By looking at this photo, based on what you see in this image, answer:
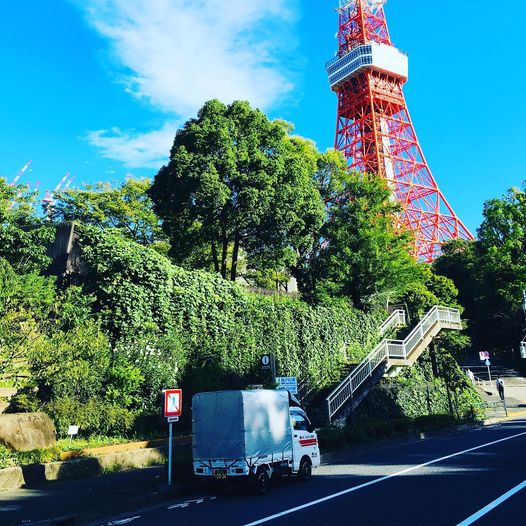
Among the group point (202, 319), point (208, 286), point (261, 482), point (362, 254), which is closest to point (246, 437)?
point (261, 482)

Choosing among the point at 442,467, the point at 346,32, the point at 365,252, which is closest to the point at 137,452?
the point at 442,467

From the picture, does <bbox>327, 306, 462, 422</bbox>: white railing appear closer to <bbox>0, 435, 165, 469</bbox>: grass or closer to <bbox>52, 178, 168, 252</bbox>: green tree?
<bbox>0, 435, 165, 469</bbox>: grass

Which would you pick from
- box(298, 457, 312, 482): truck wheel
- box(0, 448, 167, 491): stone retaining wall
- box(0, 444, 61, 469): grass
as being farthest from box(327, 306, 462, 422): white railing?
box(0, 444, 61, 469): grass

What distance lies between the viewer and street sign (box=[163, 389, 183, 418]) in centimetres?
1030

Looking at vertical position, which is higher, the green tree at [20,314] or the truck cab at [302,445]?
the green tree at [20,314]

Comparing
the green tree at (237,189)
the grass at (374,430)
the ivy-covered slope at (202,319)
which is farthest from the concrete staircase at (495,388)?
the green tree at (237,189)

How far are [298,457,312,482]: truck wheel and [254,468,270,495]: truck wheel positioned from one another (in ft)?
4.47

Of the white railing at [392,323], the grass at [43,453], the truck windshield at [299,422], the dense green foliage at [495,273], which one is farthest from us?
the dense green foliage at [495,273]

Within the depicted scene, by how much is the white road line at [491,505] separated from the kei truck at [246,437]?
4131 mm

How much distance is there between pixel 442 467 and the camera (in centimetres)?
1093

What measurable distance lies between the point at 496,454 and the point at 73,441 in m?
11.2

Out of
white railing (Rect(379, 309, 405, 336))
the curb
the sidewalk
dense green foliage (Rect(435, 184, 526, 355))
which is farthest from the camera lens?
dense green foliage (Rect(435, 184, 526, 355))

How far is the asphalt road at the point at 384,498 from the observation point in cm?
677

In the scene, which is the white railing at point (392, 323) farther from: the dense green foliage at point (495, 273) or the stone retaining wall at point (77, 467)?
the stone retaining wall at point (77, 467)
